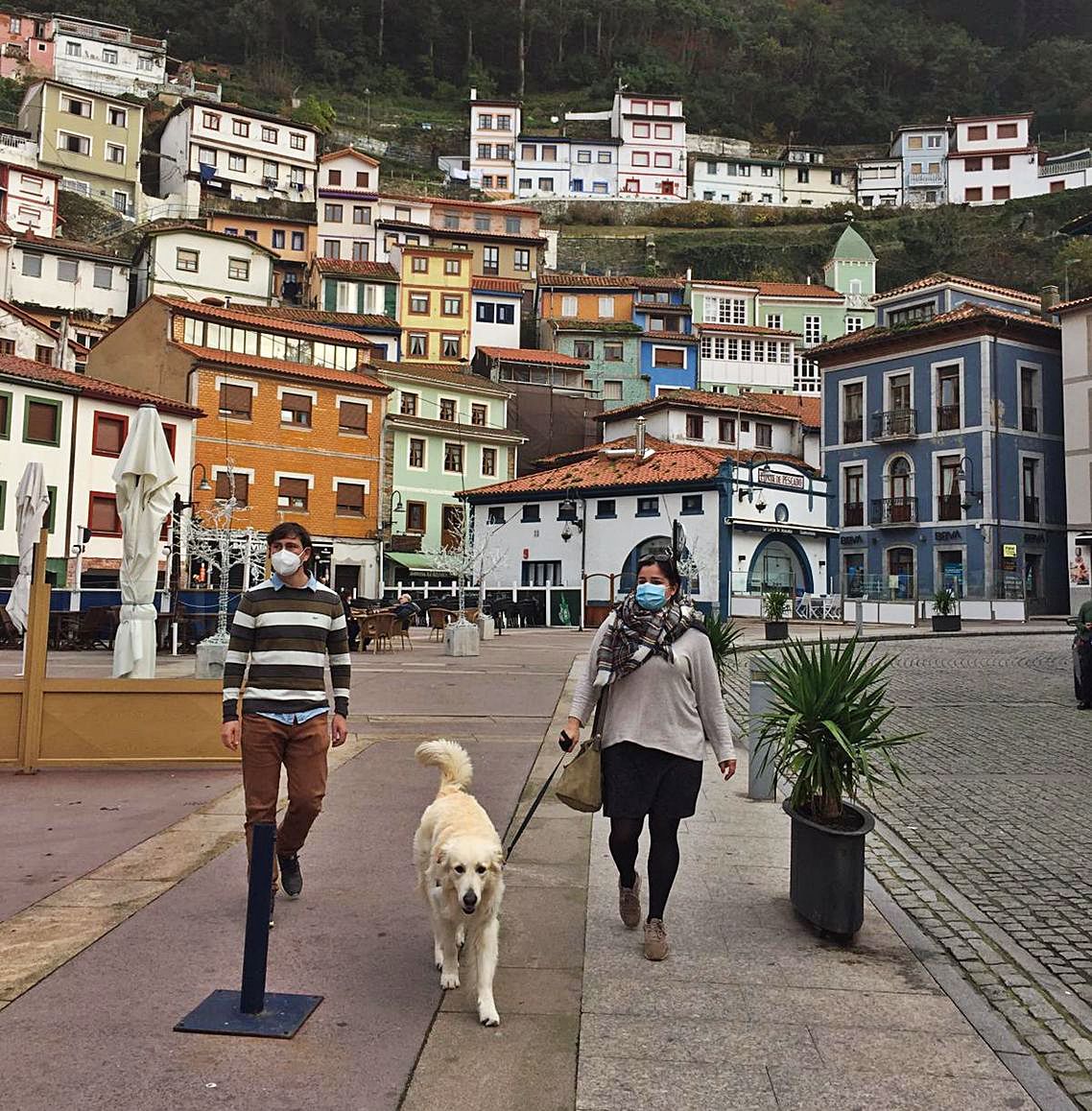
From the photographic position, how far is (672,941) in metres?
4.70

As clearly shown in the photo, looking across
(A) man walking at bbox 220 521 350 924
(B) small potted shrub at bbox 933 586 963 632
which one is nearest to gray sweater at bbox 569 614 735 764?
(A) man walking at bbox 220 521 350 924

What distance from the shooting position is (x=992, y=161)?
88.8 metres

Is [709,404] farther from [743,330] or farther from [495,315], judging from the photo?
[495,315]

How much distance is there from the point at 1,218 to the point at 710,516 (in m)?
Answer: 43.2

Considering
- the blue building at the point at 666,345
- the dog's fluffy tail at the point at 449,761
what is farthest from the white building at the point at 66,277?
the dog's fluffy tail at the point at 449,761

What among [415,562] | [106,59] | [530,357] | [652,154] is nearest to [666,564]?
[415,562]

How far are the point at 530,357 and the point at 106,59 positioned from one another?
52785mm

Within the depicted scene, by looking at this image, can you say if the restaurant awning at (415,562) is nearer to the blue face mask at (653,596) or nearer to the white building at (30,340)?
the white building at (30,340)

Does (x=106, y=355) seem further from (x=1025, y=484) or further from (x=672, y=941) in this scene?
(x=672, y=941)

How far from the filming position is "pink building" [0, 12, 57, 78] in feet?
262

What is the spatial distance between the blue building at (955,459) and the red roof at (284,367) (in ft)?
69.5

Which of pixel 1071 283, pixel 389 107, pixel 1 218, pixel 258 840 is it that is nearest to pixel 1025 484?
pixel 1071 283

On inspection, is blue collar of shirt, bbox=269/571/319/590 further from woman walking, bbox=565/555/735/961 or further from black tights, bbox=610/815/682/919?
black tights, bbox=610/815/682/919

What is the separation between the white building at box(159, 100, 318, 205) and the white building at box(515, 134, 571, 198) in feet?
65.9
